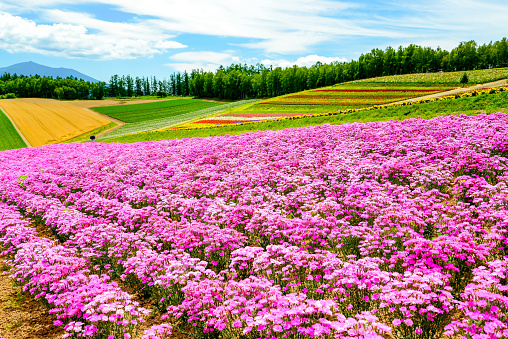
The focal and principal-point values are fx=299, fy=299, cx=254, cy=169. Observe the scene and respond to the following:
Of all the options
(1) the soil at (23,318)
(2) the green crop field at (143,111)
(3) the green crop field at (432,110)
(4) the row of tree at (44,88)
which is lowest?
(1) the soil at (23,318)

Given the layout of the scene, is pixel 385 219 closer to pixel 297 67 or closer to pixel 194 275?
pixel 194 275

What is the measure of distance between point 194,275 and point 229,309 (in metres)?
1.72

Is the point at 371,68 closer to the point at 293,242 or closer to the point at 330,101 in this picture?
the point at 330,101

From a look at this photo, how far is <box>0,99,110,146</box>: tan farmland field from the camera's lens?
218 ft

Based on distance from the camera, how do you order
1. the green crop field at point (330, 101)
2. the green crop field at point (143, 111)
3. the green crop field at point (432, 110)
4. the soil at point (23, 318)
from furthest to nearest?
the green crop field at point (143, 111), the green crop field at point (330, 101), the green crop field at point (432, 110), the soil at point (23, 318)

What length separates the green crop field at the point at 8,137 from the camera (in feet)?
189

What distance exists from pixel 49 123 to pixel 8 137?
1755 centimetres

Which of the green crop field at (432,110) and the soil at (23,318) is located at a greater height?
the green crop field at (432,110)

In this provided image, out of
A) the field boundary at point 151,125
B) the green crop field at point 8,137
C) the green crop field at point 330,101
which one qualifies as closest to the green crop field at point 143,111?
the field boundary at point 151,125

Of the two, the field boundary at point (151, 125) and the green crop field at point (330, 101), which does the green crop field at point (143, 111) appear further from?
the green crop field at point (330, 101)

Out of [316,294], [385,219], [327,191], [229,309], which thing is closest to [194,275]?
[229,309]

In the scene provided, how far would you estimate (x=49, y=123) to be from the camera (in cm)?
8019

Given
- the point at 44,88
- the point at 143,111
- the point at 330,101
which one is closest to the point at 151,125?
the point at 143,111

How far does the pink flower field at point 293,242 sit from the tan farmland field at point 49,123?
5521 cm
